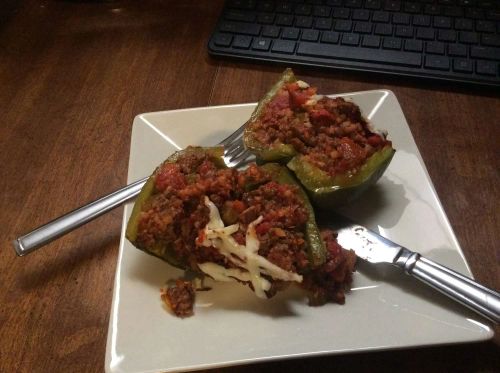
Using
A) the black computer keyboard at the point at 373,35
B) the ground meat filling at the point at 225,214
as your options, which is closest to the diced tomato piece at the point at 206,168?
the ground meat filling at the point at 225,214

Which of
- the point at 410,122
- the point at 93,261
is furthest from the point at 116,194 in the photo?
the point at 410,122

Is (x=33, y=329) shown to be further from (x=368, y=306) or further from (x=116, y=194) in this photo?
(x=368, y=306)

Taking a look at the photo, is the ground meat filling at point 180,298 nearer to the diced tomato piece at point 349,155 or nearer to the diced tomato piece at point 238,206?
the diced tomato piece at point 238,206

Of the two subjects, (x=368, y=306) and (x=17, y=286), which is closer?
(x=368, y=306)

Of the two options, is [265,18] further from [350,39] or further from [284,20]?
[350,39]

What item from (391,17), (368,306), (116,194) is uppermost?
(391,17)

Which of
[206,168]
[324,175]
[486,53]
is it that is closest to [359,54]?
[486,53]
